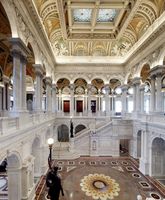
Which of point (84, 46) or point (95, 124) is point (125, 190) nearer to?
point (95, 124)

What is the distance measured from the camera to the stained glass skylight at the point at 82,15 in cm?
1528

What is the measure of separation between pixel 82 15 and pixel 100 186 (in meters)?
13.4

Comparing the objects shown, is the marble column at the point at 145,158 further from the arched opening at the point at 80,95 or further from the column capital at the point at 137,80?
the arched opening at the point at 80,95

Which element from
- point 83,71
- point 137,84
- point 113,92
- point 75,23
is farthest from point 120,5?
point 113,92

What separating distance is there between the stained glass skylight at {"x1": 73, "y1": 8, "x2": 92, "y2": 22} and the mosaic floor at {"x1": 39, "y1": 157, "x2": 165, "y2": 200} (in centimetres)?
1280

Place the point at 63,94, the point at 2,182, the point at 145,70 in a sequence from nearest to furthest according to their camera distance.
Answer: the point at 2,182 → the point at 145,70 → the point at 63,94

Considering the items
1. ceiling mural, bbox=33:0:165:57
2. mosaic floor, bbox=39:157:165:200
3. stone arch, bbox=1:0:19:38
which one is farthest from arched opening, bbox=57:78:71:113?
stone arch, bbox=1:0:19:38

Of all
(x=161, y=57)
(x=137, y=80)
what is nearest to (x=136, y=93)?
(x=137, y=80)

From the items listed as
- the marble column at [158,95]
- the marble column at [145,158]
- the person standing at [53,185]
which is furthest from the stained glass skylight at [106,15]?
the person standing at [53,185]

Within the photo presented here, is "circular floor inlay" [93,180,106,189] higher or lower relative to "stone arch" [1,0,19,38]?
lower

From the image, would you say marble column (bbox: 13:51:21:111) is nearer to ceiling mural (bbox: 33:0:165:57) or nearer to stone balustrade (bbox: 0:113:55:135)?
stone balustrade (bbox: 0:113:55:135)

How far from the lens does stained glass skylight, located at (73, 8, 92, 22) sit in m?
15.3

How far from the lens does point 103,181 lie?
1267 centimetres

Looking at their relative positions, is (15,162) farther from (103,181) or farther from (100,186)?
(103,181)
